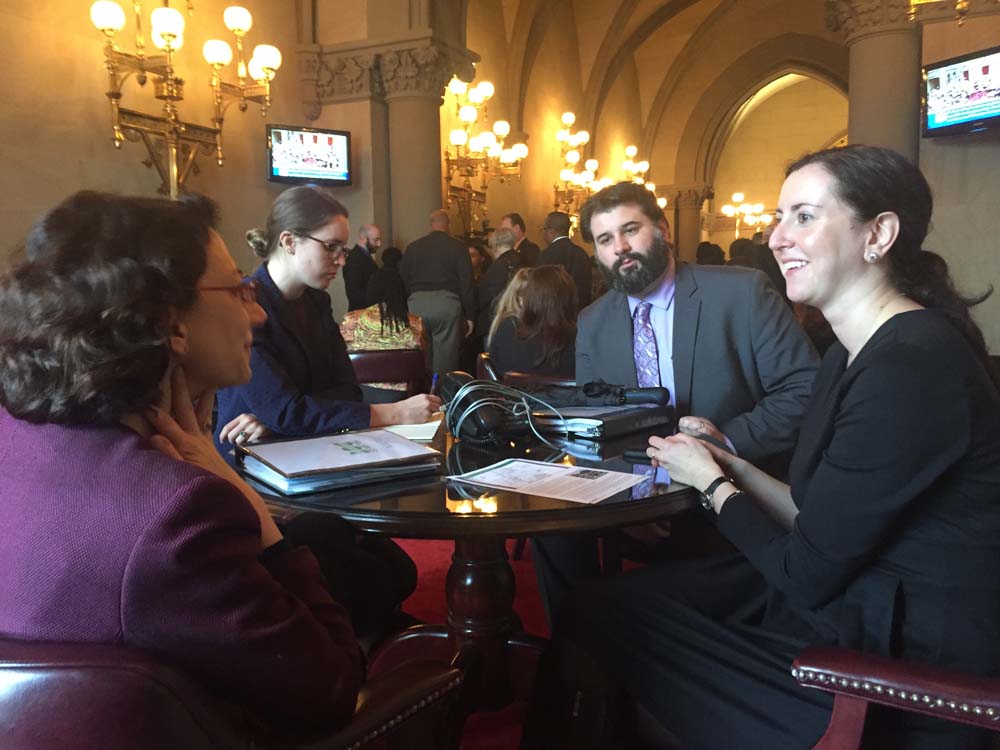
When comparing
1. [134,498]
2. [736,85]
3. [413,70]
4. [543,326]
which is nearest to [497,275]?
[413,70]

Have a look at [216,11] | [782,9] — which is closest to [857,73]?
[216,11]

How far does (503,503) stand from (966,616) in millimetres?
781

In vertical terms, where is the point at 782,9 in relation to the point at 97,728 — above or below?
above

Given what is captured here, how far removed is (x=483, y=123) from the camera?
33.4 ft

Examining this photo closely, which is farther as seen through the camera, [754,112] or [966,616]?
[754,112]

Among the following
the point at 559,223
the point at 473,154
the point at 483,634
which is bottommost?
the point at 483,634

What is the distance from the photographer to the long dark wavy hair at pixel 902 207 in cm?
149

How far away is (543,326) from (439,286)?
130 inches

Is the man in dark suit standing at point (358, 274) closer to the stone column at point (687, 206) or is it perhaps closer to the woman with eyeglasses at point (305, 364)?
the woman with eyeglasses at point (305, 364)

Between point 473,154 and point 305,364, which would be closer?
point 305,364

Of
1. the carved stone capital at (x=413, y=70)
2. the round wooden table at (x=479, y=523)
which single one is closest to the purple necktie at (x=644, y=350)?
the round wooden table at (x=479, y=523)

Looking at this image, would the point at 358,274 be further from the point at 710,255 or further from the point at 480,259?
the point at 710,255

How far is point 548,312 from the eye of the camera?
3.86 meters

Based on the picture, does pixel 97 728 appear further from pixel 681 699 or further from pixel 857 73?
pixel 857 73
